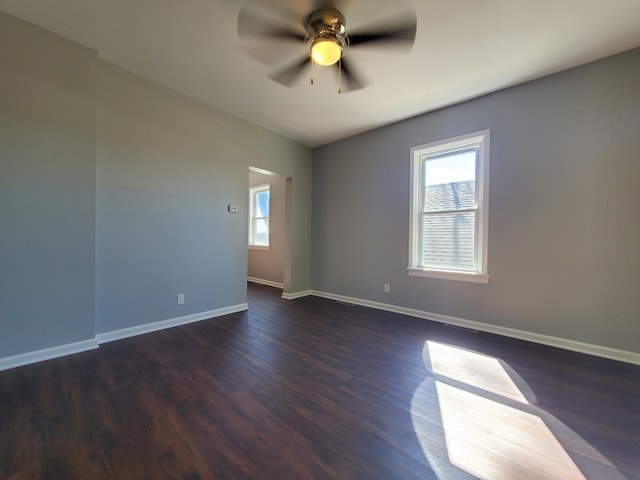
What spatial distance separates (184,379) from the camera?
201cm

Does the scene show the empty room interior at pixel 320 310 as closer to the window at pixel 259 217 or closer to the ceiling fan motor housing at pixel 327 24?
the ceiling fan motor housing at pixel 327 24

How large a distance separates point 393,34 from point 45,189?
10.5ft

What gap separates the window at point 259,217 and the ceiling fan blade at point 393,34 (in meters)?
4.42

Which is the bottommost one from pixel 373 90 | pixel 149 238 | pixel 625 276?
pixel 625 276

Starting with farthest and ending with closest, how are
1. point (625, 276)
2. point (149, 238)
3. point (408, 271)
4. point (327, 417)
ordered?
point (408, 271) < point (149, 238) < point (625, 276) < point (327, 417)

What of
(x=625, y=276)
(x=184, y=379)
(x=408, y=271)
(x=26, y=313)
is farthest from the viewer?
(x=408, y=271)

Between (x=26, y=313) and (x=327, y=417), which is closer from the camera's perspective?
(x=327, y=417)

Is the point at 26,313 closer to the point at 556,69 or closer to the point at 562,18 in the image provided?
the point at 562,18

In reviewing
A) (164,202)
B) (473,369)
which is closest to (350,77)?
(164,202)

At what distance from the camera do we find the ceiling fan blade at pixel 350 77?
91.0 inches

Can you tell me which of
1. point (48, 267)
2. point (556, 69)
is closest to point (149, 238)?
point (48, 267)

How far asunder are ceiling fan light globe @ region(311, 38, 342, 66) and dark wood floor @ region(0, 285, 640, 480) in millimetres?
2576

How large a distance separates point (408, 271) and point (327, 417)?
8.67 feet

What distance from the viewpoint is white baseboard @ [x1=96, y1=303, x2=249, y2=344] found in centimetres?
268
